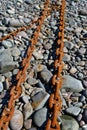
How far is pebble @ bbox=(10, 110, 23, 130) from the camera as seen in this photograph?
143 inches

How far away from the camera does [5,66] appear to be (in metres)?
4.86

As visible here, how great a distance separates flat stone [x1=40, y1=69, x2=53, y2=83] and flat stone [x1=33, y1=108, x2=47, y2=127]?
822 mm

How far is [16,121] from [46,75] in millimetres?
1266

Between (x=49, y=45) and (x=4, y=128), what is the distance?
9.32ft

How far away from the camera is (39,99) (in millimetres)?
4164

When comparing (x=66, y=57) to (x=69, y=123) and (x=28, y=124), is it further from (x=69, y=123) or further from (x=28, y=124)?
(x=28, y=124)

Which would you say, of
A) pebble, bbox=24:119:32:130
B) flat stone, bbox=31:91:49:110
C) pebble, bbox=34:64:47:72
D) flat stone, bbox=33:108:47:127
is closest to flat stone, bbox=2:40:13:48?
pebble, bbox=34:64:47:72

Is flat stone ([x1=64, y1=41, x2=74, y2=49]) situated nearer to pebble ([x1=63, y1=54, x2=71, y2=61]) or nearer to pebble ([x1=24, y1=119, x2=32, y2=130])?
pebble ([x1=63, y1=54, x2=71, y2=61])

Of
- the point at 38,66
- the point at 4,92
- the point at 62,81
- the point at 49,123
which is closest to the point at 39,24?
the point at 38,66

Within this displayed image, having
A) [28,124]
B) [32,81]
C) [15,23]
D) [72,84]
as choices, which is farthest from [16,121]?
[15,23]

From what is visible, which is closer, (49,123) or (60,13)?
(49,123)

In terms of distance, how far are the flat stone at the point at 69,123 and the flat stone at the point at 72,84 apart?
73cm

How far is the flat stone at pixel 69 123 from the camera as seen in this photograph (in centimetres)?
370

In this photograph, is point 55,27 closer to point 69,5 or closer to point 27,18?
point 27,18
